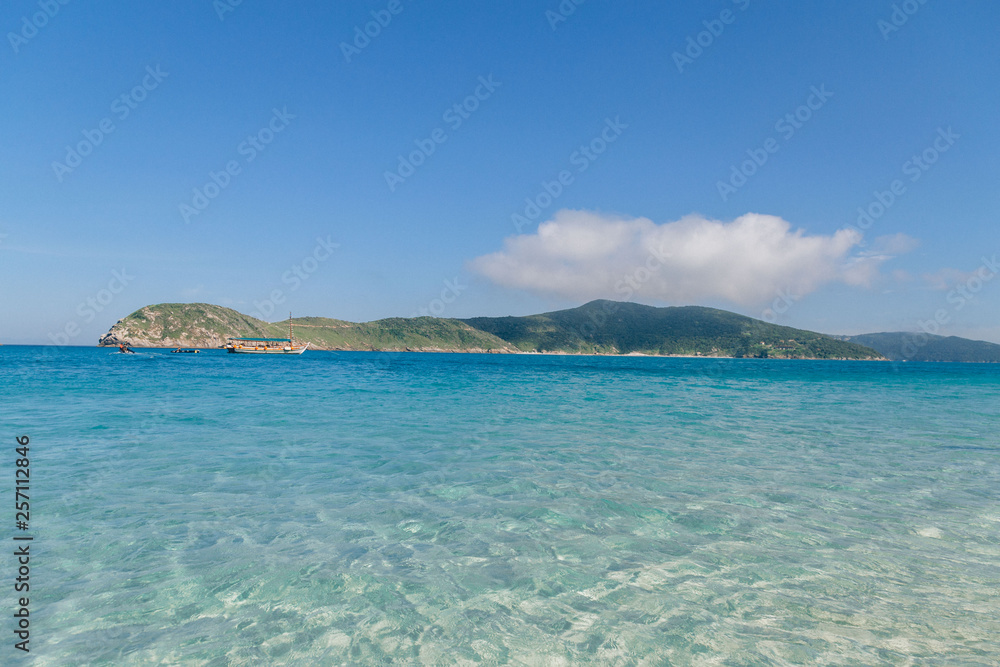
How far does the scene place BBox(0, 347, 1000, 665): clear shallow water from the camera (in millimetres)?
4758

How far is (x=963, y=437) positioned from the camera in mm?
18016

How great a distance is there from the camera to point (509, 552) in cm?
694

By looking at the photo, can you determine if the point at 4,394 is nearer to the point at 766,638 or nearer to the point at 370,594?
the point at 370,594

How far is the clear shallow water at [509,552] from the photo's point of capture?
4758 mm

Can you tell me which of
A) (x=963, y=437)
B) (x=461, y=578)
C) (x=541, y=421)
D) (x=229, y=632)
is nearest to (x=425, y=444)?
(x=541, y=421)

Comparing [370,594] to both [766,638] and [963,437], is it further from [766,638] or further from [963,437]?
[963,437]

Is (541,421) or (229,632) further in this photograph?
(541,421)

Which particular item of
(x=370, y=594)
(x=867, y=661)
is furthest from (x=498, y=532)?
(x=867, y=661)

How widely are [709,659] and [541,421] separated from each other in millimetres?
16434

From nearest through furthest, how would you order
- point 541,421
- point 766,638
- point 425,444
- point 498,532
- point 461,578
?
point 766,638 → point 461,578 → point 498,532 → point 425,444 → point 541,421

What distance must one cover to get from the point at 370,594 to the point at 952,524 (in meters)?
9.67

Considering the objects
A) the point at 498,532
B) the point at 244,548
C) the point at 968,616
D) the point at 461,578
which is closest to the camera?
the point at 968,616

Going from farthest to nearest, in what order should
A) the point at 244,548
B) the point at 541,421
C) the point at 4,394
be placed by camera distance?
the point at 4,394
the point at 541,421
the point at 244,548

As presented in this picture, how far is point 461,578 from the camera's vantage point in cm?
611
